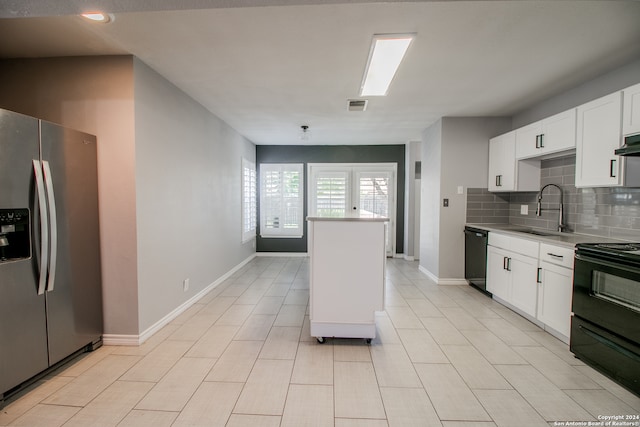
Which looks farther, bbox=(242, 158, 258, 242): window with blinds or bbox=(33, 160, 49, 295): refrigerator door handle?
bbox=(242, 158, 258, 242): window with blinds

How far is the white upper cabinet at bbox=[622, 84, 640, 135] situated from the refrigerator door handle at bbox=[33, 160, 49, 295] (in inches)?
169

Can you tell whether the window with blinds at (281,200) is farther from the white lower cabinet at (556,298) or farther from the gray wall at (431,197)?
the white lower cabinet at (556,298)

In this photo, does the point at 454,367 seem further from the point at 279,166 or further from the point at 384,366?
the point at 279,166

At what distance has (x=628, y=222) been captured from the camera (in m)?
2.55

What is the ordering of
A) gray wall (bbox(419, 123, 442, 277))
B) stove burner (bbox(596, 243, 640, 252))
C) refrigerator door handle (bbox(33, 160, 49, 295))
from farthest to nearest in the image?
gray wall (bbox(419, 123, 442, 277)) < stove burner (bbox(596, 243, 640, 252)) < refrigerator door handle (bbox(33, 160, 49, 295))

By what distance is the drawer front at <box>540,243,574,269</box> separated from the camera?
2.39 m

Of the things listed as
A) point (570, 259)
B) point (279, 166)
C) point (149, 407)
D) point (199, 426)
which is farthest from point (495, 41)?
point (279, 166)

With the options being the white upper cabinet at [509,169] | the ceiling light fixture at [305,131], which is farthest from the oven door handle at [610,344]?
the ceiling light fixture at [305,131]

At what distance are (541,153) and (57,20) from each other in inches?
174

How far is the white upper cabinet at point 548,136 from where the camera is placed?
2729 millimetres

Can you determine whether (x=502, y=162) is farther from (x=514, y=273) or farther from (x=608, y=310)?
(x=608, y=310)

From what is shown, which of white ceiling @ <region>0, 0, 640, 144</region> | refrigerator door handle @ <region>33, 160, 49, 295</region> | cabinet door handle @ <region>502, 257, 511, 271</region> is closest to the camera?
white ceiling @ <region>0, 0, 640, 144</region>

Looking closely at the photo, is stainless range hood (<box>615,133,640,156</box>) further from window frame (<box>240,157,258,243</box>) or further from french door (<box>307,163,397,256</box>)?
window frame (<box>240,157,258,243</box>)

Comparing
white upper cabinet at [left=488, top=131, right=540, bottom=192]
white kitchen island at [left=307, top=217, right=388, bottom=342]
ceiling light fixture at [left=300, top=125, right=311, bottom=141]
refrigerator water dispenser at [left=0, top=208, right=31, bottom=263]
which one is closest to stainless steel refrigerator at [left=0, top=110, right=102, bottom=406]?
refrigerator water dispenser at [left=0, top=208, right=31, bottom=263]
